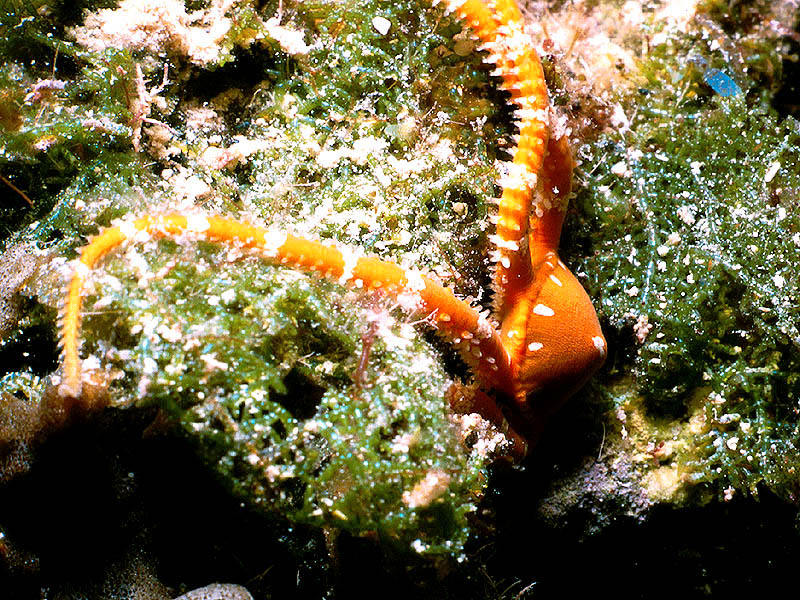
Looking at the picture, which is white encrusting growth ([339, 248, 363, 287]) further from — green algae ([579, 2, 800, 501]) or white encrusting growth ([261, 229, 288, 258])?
green algae ([579, 2, 800, 501])

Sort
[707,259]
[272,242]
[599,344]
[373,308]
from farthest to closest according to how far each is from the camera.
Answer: [707,259], [599,344], [373,308], [272,242]

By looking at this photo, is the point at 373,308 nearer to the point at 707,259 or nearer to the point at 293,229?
the point at 293,229

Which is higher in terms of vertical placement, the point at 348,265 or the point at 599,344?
the point at 348,265

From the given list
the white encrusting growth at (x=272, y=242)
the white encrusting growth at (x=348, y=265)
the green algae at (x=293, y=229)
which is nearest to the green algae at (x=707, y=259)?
the green algae at (x=293, y=229)

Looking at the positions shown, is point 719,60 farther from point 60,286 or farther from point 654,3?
point 60,286

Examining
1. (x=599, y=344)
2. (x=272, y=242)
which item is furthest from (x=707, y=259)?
(x=272, y=242)

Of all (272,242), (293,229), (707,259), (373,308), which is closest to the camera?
(272,242)

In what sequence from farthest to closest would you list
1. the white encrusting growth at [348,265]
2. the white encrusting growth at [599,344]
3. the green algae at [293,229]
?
the white encrusting growth at [599,344]
the white encrusting growth at [348,265]
the green algae at [293,229]

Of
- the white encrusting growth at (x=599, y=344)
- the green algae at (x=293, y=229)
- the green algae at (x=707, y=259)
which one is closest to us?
the green algae at (x=293, y=229)

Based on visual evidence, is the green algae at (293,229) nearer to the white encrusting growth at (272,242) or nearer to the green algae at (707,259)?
the white encrusting growth at (272,242)

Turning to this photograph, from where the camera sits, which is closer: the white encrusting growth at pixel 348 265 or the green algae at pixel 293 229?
the green algae at pixel 293 229

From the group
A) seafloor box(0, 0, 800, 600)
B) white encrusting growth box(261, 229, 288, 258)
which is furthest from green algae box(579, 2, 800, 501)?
white encrusting growth box(261, 229, 288, 258)
